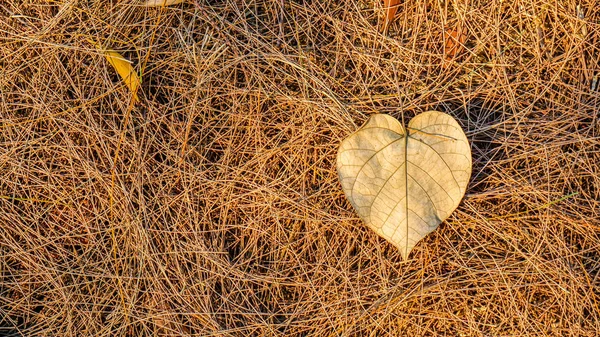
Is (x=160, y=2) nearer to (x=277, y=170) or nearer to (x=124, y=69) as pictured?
(x=124, y=69)

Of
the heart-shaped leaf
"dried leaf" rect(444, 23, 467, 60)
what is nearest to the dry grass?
"dried leaf" rect(444, 23, 467, 60)

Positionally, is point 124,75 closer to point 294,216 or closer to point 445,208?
point 294,216

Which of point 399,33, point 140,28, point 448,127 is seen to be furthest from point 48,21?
point 448,127

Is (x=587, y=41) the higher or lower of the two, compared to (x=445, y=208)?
higher

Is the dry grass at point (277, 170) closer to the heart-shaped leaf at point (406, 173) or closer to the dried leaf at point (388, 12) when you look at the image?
the dried leaf at point (388, 12)

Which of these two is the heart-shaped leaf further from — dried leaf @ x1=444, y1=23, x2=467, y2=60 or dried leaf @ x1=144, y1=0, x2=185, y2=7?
dried leaf @ x1=144, y1=0, x2=185, y2=7
